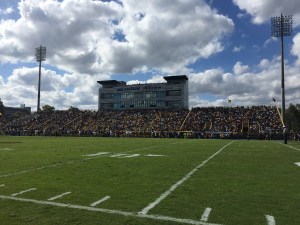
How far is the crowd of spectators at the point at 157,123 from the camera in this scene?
190ft

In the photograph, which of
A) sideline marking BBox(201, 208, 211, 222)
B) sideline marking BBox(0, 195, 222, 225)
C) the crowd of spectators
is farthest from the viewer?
the crowd of spectators

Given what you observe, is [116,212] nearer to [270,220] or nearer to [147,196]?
[147,196]

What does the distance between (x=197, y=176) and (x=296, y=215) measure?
4875 mm

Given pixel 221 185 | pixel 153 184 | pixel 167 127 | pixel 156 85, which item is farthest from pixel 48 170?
pixel 156 85

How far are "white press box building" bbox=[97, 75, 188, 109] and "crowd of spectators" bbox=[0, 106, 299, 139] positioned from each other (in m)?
15.4

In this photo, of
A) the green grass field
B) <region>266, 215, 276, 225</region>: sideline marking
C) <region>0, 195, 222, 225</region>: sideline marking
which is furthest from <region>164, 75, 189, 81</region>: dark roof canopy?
<region>266, 215, 276, 225</region>: sideline marking

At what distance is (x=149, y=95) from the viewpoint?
308 feet

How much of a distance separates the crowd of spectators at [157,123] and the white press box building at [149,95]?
1538 cm

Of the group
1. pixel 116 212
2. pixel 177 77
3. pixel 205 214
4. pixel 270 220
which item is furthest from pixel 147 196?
pixel 177 77

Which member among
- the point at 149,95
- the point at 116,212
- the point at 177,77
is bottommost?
the point at 116,212

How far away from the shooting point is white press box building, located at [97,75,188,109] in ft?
300

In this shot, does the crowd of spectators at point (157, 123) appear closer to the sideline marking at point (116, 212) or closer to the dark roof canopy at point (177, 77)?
the dark roof canopy at point (177, 77)

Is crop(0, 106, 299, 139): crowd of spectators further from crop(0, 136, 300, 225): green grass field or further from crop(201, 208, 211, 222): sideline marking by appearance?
crop(201, 208, 211, 222): sideline marking

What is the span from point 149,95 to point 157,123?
27.2 metres
